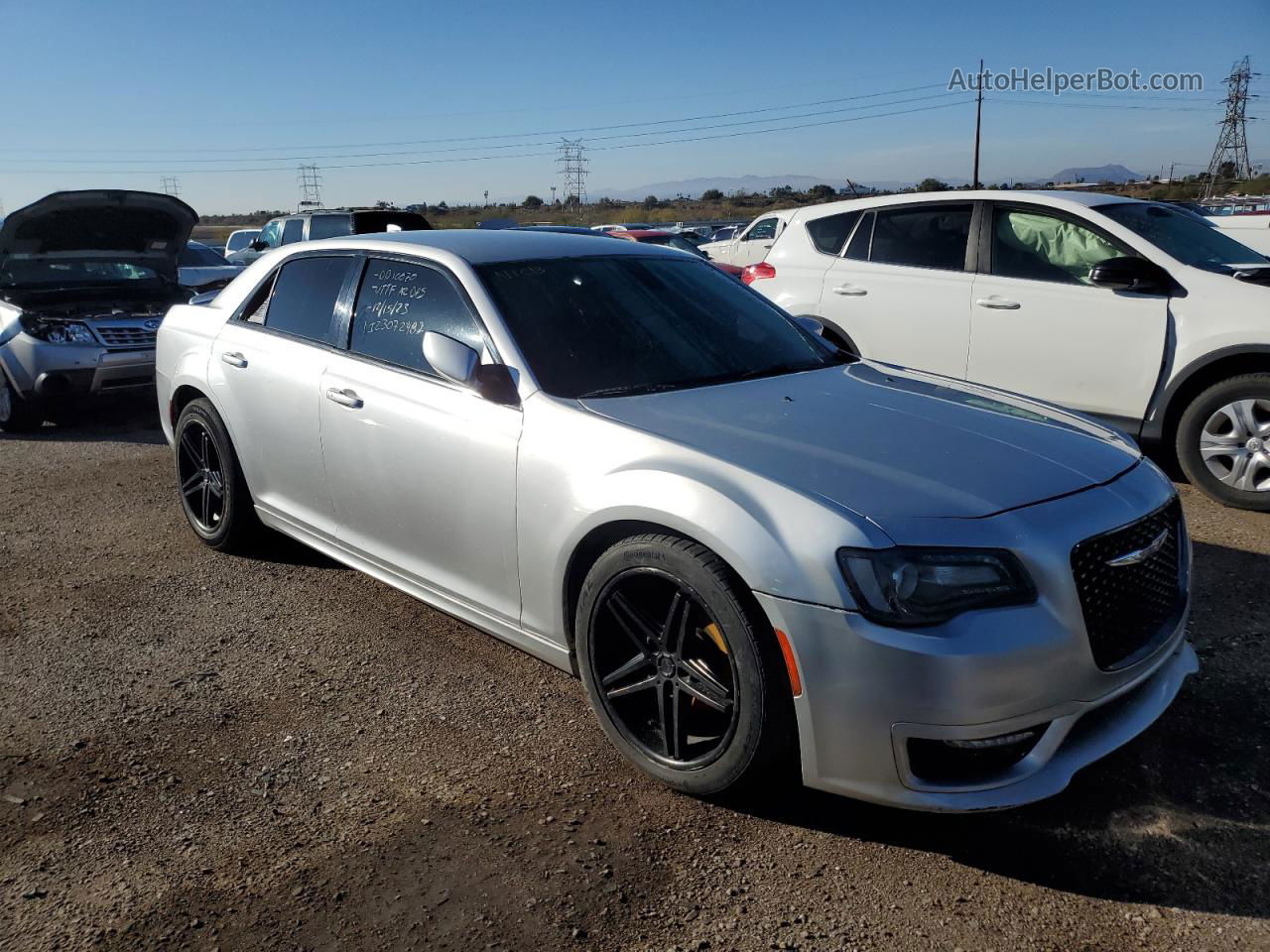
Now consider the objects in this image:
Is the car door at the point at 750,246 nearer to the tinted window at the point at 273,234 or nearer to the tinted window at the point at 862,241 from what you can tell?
the tinted window at the point at 273,234

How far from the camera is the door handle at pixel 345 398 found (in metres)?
3.87

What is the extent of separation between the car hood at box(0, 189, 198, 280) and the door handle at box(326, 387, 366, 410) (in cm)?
519

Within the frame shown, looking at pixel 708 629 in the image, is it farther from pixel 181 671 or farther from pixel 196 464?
pixel 196 464

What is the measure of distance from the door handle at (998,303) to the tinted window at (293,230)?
41.5ft

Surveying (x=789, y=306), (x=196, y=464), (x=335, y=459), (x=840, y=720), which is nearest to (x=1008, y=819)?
(x=840, y=720)

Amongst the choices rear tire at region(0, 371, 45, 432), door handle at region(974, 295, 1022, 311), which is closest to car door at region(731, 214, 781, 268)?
door handle at region(974, 295, 1022, 311)

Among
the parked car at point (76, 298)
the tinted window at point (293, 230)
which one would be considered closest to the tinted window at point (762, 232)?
the tinted window at point (293, 230)

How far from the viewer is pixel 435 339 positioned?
3367 mm

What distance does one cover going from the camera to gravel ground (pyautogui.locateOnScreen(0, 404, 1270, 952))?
8.04 ft

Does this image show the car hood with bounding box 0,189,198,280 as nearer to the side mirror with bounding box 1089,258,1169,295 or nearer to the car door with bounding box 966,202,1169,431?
the car door with bounding box 966,202,1169,431

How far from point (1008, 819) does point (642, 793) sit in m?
1.02

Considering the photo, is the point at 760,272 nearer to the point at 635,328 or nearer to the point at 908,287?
the point at 908,287

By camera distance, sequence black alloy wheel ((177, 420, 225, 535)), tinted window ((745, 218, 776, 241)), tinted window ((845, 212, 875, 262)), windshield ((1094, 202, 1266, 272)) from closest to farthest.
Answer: black alloy wheel ((177, 420, 225, 535))
windshield ((1094, 202, 1266, 272))
tinted window ((845, 212, 875, 262))
tinted window ((745, 218, 776, 241))

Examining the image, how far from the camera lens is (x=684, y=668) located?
283 cm
